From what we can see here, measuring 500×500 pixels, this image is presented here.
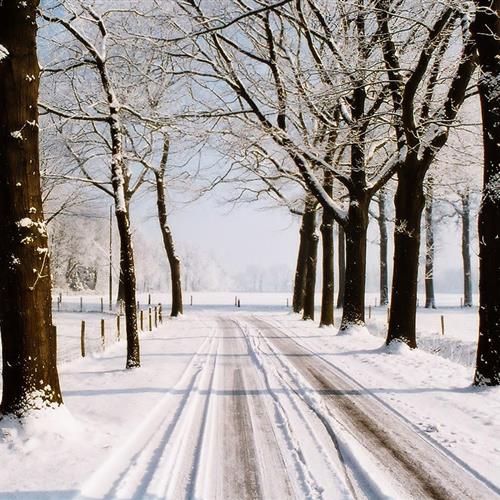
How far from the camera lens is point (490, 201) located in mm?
7848

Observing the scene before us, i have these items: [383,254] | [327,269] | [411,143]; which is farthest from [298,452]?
[383,254]

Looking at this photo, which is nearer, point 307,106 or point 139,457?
point 139,457

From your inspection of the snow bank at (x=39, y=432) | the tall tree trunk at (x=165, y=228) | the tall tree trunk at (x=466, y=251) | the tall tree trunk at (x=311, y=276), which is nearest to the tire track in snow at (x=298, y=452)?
the snow bank at (x=39, y=432)

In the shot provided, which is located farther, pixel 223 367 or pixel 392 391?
pixel 223 367

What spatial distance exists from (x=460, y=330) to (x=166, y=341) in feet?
40.8

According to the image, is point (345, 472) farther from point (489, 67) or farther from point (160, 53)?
point (160, 53)

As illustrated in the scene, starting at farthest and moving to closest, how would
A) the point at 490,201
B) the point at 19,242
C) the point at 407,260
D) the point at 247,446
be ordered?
1. the point at 407,260
2. the point at 490,201
3. the point at 19,242
4. the point at 247,446

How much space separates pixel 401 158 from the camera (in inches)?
489

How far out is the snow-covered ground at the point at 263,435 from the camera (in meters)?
4.36

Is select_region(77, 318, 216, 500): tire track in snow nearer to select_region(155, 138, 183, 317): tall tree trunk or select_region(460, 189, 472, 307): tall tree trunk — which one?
select_region(155, 138, 183, 317): tall tree trunk

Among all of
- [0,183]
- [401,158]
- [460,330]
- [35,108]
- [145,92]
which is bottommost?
[460,330]

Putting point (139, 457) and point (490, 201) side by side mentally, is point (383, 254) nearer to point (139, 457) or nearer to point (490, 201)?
point (490, 201)

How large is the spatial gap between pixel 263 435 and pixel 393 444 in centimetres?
154

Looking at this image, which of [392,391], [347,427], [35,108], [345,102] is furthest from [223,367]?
[345,102]
